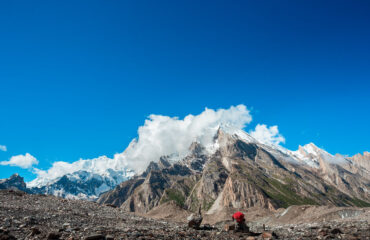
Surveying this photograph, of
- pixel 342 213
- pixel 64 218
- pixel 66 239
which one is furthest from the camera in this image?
pixel 342 213

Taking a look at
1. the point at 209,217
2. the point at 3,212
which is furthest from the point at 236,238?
the point at 209,217

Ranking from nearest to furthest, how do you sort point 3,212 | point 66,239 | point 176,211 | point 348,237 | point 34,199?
point 66,239
point 348,237
point 3,212
point 34,199
point 176,211

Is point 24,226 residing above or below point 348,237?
above

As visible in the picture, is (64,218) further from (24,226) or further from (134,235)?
(134,235)

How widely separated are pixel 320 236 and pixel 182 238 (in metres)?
11.1

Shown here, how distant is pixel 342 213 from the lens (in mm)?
44219

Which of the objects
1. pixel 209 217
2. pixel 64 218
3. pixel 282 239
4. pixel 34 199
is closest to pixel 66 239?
pixel 64 218

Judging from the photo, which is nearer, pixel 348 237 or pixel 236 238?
pixel 348 237

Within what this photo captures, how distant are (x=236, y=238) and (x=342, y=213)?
3616 centimetres

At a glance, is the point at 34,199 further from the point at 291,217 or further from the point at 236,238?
the point at 291,217

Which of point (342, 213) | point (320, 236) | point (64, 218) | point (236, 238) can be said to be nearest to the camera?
point (320, 236)

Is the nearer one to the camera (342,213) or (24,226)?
(24,226)

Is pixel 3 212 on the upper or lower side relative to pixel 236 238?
upper

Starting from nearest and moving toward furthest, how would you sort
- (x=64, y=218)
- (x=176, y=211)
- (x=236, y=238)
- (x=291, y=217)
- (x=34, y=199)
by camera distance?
(x=236, y=238)
(x=64, y=218)
(x=34, y=199)
(x=291, y=217)
(x=176, y=211)
